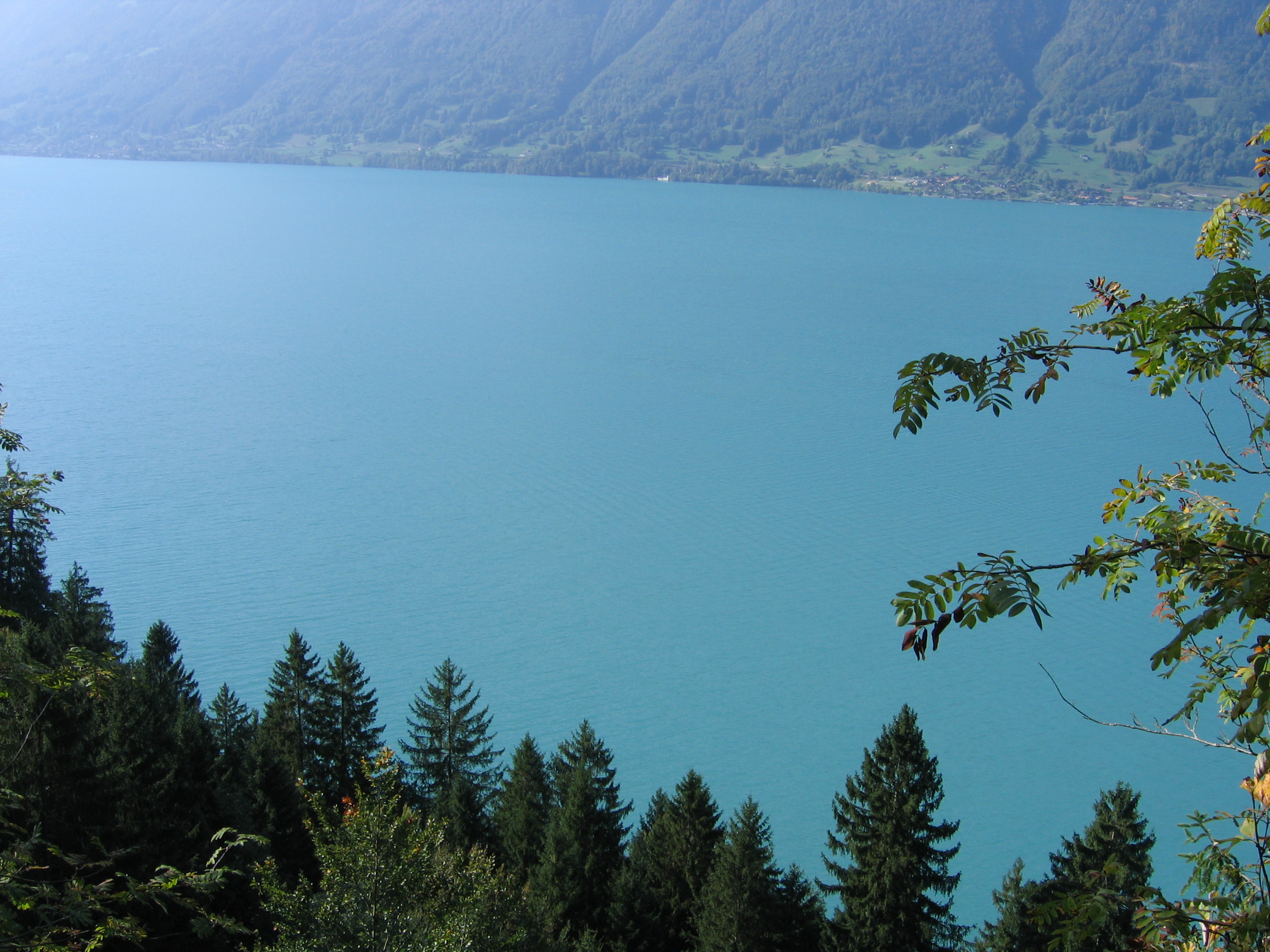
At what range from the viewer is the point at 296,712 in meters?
13.5

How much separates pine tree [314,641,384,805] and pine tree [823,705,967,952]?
665 centimetres

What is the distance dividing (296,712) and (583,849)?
195 inches

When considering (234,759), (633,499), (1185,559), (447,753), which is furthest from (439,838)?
(633,499)

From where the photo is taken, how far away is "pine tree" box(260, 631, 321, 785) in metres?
13.3

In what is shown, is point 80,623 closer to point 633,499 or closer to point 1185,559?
point 1185,559

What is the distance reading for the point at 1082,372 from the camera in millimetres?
43875

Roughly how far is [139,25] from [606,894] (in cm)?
22883

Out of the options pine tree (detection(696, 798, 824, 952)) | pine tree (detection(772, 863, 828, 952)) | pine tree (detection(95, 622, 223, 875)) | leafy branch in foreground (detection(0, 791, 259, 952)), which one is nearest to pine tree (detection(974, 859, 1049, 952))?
pine tree (detection(772, 863, 828, 952))

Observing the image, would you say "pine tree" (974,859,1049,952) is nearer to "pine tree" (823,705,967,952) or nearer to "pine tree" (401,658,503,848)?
"pine tree" (823,705,967,952)

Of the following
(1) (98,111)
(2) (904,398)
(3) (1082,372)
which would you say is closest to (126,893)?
(2) (904,398)

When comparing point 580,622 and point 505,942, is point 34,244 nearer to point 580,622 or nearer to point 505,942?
point 580,622

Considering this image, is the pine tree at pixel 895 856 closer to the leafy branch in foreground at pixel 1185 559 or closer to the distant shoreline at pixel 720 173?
the leafy branch in foreground at pixel 1185 559

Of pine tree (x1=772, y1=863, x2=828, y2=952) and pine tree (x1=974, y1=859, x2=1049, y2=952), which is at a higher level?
pine tree (x1=974, y1=859, x2=1049, y2=952)

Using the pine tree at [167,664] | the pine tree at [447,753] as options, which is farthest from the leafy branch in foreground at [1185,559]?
the pine tree at [167,664]
